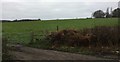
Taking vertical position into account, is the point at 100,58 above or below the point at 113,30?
below

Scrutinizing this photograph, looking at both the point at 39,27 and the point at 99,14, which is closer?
the point at 39,27

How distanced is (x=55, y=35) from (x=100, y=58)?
27.4 ft

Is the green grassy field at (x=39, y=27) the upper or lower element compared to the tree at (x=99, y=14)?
lower

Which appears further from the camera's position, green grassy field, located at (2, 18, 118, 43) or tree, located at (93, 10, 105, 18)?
tree, located at (93, 10, 105, 18)

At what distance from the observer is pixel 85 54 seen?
21.7 metres

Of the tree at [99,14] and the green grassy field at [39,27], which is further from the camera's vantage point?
the tree at [99,14]

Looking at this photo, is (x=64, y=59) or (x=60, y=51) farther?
(x=60, y=51)

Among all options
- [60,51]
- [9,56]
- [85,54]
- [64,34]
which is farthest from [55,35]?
[9,56]

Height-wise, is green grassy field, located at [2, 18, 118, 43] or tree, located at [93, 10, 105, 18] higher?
tree, located at [93, 10, 105, 18]

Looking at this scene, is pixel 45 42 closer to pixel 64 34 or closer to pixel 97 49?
pixel 64 34

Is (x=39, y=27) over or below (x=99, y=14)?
below

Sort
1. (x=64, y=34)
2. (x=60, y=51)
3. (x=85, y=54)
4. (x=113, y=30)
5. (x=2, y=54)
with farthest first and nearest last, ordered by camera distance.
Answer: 1. (x=64, y=34)
2. (x=113, y=30)
3. (x=60, y=51)
4. (x=85, y=54)
5. (x=2, y=54)

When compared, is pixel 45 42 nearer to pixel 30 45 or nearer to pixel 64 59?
pixel 30 45

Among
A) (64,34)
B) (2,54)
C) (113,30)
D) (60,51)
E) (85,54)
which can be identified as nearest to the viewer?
(2,54)
